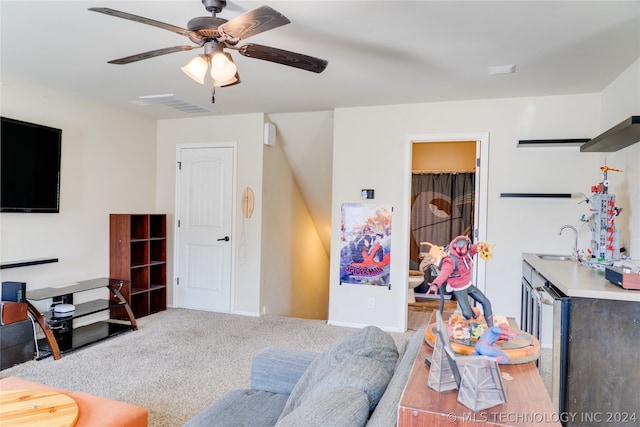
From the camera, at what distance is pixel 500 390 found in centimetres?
101

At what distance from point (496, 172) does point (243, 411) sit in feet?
10.9

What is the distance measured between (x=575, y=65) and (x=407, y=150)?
5.38 feet

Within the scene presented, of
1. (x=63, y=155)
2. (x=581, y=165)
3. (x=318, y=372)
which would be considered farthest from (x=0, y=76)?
(x=581, y=165)

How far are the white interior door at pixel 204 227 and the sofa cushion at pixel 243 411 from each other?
10.1 ft

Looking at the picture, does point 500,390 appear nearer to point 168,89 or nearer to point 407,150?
point 407,150

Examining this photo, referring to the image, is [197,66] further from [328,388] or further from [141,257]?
[141,257]

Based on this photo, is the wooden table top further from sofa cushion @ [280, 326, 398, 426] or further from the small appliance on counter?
the small appliance on counter

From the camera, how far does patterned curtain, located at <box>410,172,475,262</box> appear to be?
5922mm

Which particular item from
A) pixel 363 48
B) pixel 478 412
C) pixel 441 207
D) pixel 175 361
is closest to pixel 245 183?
pixel 175 361

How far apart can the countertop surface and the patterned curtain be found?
2.90 m

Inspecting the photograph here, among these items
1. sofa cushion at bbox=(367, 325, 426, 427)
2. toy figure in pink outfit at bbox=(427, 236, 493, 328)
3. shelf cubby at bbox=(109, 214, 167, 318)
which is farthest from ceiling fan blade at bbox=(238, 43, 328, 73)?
shelf cubby at bbox=(109, 214, 167, 318)

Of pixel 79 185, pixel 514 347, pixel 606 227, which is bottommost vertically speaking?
pixel 514 347

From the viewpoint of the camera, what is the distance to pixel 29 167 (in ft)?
11.8

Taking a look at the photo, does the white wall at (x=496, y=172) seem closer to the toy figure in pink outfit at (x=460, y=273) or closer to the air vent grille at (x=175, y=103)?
the air vent grille at (x=175, y=103)
